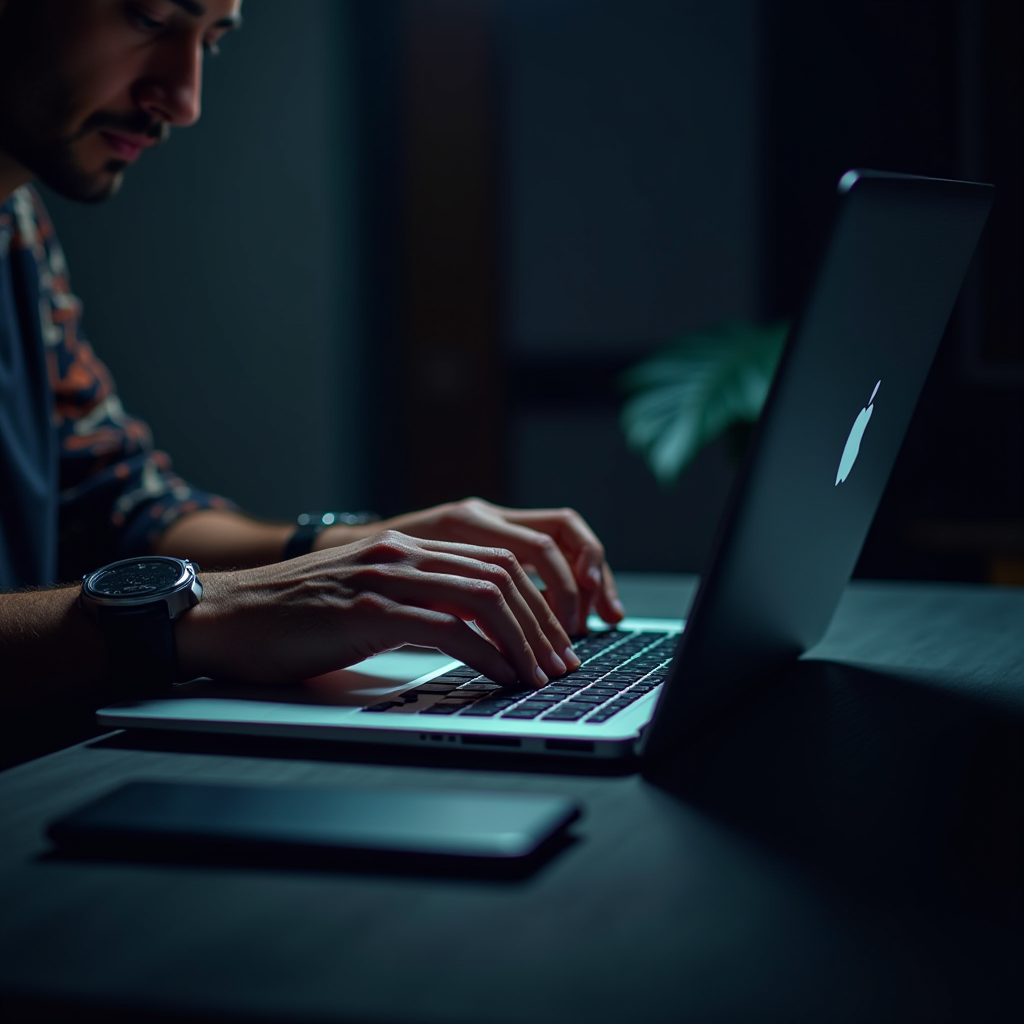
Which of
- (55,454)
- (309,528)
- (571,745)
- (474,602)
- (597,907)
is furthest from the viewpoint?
(55,454)

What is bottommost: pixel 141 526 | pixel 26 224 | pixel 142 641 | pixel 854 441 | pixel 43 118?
pixel 141 526

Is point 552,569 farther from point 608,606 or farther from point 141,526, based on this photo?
point 141,526

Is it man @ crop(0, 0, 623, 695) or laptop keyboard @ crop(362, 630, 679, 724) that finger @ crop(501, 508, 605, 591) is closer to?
man @ crop(0, 0, 623, 695)

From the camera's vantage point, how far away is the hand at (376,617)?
62 cm

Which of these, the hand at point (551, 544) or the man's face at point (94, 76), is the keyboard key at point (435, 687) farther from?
the man's face at point (94, 76)

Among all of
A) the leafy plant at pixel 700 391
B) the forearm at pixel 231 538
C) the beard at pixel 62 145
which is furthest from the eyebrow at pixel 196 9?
the leafy plant at pixel 700 391

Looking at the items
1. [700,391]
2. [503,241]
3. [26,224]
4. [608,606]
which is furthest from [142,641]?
[503,241]

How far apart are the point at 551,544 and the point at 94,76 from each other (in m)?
0.75

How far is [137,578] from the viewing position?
70 centimetres

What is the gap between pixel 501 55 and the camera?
2967mm

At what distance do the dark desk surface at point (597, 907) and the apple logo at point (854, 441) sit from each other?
171 millimetres

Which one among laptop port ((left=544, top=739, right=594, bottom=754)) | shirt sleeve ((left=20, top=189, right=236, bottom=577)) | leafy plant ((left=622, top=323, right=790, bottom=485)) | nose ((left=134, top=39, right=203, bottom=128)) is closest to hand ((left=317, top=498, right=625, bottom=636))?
laptop port ((left=544, top=739, right=594, bottom=754))

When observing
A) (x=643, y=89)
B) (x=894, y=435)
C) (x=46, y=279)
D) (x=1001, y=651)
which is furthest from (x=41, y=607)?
(x=643, y=89)

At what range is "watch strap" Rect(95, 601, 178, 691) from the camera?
2.17 ft
